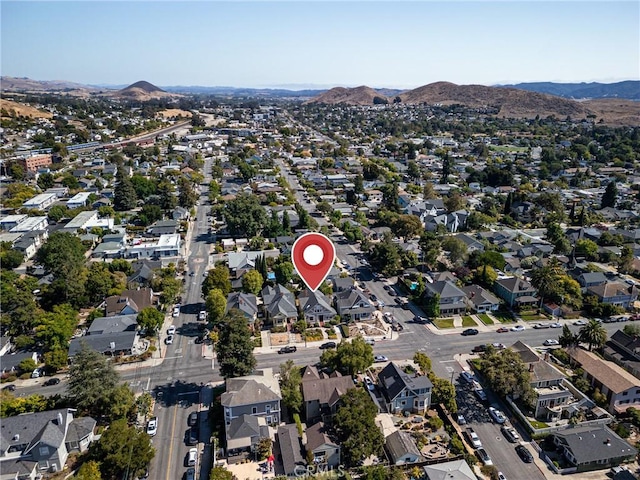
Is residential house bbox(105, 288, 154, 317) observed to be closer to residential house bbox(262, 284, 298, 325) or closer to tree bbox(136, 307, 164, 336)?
tree bbox(136, 307, 164, 336)

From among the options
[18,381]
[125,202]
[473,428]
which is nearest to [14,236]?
[125,202]

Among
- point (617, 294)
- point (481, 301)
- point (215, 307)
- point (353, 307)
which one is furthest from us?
point (617, 294)

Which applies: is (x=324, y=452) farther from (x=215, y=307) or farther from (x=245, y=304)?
(x=245, y=304)

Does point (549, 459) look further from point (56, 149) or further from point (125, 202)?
point (56, 149)

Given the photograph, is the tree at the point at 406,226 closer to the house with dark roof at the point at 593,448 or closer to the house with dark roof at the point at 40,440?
the house with dark roof at the point at 593,448

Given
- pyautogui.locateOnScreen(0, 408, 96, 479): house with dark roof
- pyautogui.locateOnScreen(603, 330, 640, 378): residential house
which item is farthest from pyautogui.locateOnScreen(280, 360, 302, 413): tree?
pyautogui.locateOnScreen(603, 330, 640, 378): residential house

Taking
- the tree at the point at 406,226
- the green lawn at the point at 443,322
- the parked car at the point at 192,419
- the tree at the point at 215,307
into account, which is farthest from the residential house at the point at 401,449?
the tree at the point at 406,226

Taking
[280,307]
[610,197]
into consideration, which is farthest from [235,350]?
[610,197]
